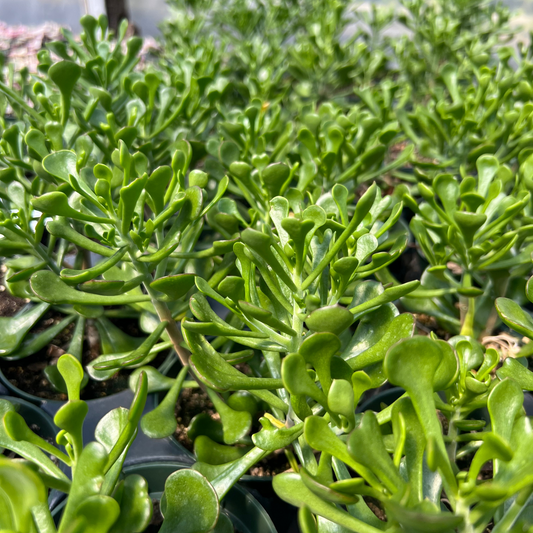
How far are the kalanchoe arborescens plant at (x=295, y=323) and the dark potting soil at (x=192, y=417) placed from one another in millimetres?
111

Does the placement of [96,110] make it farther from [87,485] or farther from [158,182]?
[87,485]

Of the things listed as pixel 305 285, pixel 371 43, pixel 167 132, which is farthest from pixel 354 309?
pixel 371 43

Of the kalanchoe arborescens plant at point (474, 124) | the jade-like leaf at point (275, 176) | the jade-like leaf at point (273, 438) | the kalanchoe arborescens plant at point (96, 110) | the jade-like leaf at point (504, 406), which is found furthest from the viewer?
the kalanchoe arborescens plant at point (474, 124)

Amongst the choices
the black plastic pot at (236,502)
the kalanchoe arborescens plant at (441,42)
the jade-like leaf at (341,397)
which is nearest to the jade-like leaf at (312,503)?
the jade-like leaf at (341,397)

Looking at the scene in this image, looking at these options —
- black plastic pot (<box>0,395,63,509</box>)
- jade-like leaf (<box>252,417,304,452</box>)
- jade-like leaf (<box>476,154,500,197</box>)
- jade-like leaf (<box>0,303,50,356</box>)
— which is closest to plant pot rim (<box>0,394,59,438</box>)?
black plastic pot (<box>0,395,63,509</box>)

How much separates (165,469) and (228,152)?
651mm

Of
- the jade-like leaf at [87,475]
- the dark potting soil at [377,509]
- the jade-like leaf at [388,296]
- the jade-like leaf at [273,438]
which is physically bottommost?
the dark potting soil at [377,509]

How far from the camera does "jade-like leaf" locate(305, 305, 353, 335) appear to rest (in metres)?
0.52

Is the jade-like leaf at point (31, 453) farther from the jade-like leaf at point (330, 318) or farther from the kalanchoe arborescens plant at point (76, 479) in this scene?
the jade-like leaf at point (330, 318)

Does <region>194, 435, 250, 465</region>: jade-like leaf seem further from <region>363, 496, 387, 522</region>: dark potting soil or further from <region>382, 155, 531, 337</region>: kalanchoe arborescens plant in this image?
<region>382, 155, 531, 337</region>: kalanchoe arborescens plant

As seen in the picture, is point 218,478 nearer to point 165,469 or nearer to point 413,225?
point 165,469

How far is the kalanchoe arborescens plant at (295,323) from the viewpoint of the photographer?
21.5 inches

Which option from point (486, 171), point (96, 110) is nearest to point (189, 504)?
point (486, 171)

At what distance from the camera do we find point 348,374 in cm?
59
